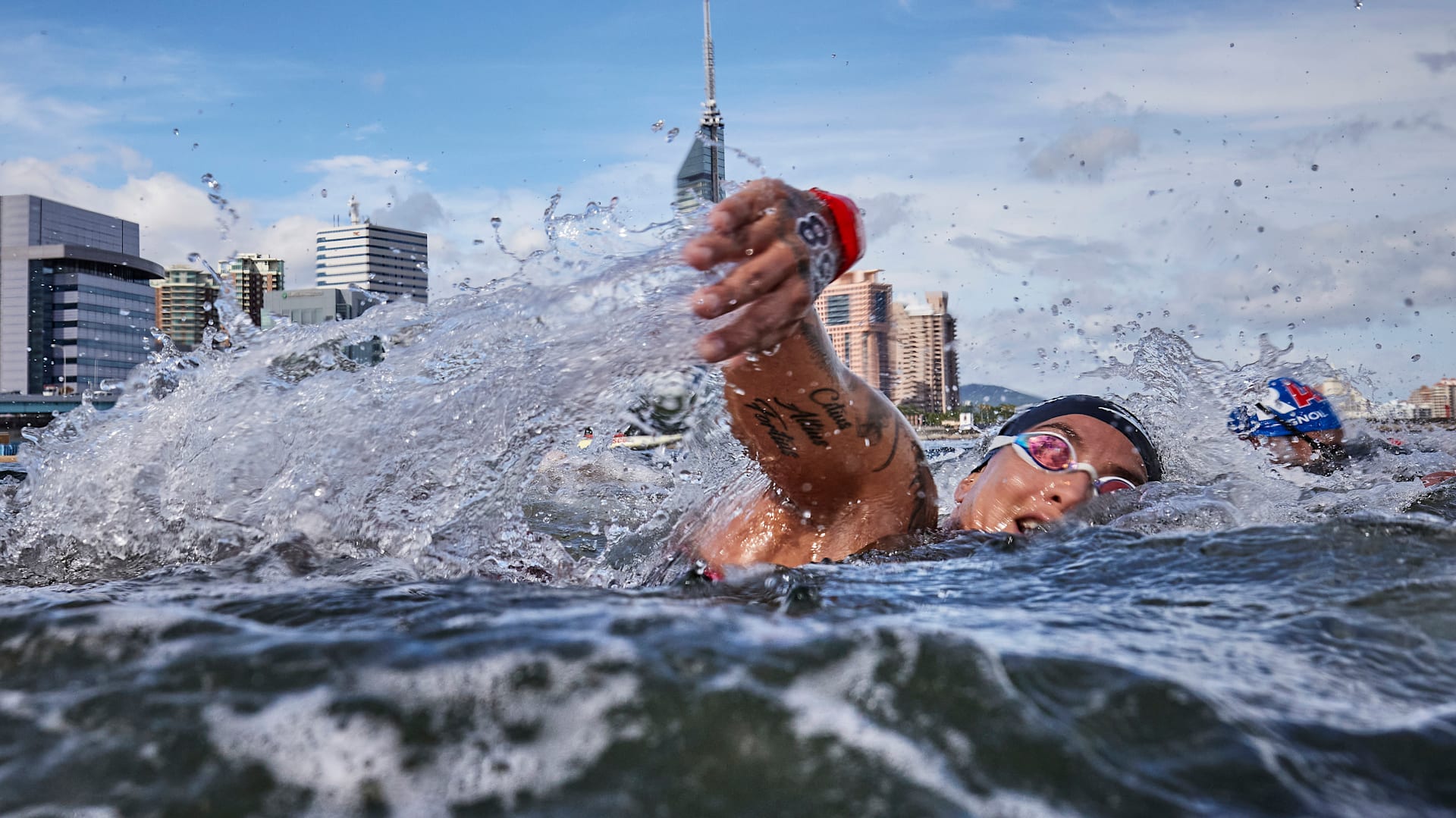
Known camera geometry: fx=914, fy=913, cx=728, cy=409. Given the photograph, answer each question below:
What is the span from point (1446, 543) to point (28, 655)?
298 centimetres

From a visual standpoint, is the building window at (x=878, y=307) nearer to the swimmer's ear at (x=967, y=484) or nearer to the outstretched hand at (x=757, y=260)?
the swimmer's ear at (x=967, y=484)

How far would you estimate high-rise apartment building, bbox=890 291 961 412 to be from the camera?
12.4 metres

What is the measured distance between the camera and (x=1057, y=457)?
3.88 meters

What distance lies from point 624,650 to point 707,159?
29.4 meters

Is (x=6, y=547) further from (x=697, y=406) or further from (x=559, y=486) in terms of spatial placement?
(x=559, y=486)

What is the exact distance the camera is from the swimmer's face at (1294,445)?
7.45m

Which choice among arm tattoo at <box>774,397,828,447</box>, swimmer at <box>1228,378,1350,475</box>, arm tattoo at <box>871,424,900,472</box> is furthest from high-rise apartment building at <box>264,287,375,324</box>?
swimmer at <box>1228,378,1350,475</box>

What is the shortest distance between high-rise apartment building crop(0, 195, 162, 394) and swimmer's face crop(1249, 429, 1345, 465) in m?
120

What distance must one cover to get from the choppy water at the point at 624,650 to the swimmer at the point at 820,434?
0.30 m

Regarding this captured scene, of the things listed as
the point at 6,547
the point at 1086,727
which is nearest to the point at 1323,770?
the point at 1086,727

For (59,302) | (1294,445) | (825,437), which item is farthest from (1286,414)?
(59,302)

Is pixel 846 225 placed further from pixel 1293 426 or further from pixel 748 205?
pixel 1293 426

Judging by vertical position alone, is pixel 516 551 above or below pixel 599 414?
below

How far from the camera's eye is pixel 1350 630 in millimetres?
1669
